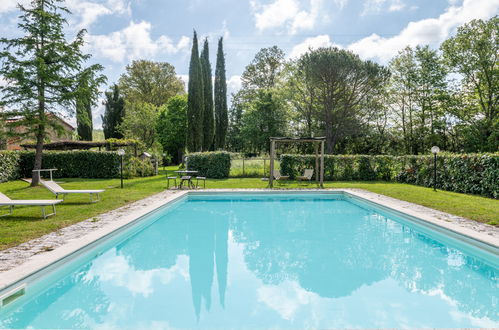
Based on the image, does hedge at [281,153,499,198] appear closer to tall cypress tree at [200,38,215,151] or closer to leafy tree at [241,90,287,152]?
tall cypress tree at [200,38,215,151]

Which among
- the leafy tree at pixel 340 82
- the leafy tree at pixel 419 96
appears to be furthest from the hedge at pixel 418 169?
the leafy tree at pixel 419 96

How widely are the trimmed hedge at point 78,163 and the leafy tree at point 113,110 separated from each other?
16.2m

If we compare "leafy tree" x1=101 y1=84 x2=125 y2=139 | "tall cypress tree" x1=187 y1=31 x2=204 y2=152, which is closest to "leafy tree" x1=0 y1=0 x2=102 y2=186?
"tall cypress tree" x1=187 y1=31 x2=204 y2=152

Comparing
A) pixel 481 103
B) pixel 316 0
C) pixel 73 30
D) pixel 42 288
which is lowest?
pixel 42 288

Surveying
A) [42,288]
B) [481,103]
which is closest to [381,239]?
[42,288]

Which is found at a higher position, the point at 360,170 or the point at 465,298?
the point at 360,170

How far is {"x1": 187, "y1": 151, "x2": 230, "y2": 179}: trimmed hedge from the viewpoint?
17.4m

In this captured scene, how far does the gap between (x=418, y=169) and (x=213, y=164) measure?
10595 mm

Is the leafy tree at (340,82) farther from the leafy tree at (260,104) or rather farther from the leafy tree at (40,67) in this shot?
the leafy tree at (40,67)

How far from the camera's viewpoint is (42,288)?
12.2ft

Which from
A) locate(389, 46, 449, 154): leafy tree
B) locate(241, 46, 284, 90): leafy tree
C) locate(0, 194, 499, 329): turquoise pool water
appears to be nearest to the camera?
locate(0, 194, 499, 329): turquoise pool water

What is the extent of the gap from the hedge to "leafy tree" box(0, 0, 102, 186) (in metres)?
11.3

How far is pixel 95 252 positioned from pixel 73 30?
13445 mm

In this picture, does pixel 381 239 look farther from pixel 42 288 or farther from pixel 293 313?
pixel 42 288
